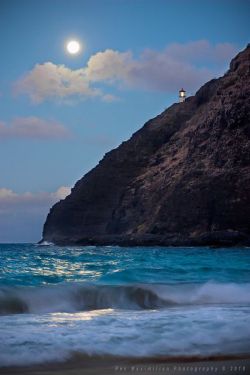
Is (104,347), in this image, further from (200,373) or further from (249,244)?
(249,244)

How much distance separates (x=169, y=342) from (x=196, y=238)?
6446cm

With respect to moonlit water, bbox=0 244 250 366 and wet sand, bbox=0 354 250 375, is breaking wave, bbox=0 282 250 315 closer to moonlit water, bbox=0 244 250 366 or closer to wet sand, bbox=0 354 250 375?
moonlit water, bbox=0 244 250 366

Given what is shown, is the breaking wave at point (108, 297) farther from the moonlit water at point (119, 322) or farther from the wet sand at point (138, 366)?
the wet sand at point (138, 366)

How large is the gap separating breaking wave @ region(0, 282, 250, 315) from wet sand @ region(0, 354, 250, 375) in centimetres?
434

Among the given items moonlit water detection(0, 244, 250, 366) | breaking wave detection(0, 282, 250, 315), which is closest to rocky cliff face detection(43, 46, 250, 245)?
breaking wave detection(0, 282, 250, 315)

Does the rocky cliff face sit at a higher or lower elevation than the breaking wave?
higher

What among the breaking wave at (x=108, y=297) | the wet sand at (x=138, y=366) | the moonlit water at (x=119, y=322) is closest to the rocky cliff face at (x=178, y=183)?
the breaking wave at (x=108, y=297)

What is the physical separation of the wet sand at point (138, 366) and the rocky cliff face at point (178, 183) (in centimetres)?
6185

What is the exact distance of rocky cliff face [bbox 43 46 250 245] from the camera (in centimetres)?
7088

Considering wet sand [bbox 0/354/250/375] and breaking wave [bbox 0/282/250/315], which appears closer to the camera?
wet sand [bbox 0/354/250/375]

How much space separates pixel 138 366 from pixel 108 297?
228 inches

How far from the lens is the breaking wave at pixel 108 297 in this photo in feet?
30.9

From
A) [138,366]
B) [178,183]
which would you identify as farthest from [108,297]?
[178,183]

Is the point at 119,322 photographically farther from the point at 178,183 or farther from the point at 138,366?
the point at 178,183
